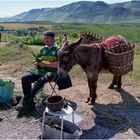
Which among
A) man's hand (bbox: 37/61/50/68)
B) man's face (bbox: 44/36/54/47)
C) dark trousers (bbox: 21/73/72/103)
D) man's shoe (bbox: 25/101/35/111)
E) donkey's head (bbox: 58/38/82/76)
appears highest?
man's face (bbox: 44/36/54/47)

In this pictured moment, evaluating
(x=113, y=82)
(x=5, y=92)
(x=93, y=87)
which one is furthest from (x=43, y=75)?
(x=113, y=82)

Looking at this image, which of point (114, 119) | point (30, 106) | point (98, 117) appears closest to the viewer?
point (114, 119)

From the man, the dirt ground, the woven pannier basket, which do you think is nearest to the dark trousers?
the man

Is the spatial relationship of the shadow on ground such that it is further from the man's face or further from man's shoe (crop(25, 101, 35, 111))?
the man's face

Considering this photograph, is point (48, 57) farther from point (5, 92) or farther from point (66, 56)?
point (5, 92)

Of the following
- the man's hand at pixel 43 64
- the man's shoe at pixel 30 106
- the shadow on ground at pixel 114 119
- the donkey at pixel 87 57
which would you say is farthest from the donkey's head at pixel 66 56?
the shadow on ground at pixel 114 119

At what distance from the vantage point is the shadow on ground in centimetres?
635

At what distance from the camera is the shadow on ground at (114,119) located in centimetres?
635

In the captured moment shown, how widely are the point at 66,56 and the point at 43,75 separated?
0.71 meters

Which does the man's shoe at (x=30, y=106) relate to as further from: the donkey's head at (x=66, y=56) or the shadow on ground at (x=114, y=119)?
the shadow on ground at (x=114, y=119)

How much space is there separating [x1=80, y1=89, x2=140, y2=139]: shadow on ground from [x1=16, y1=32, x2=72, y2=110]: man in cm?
100

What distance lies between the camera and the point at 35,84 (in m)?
7.14

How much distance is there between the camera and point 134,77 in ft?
33.1

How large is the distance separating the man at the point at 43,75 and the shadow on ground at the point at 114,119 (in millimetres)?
997
